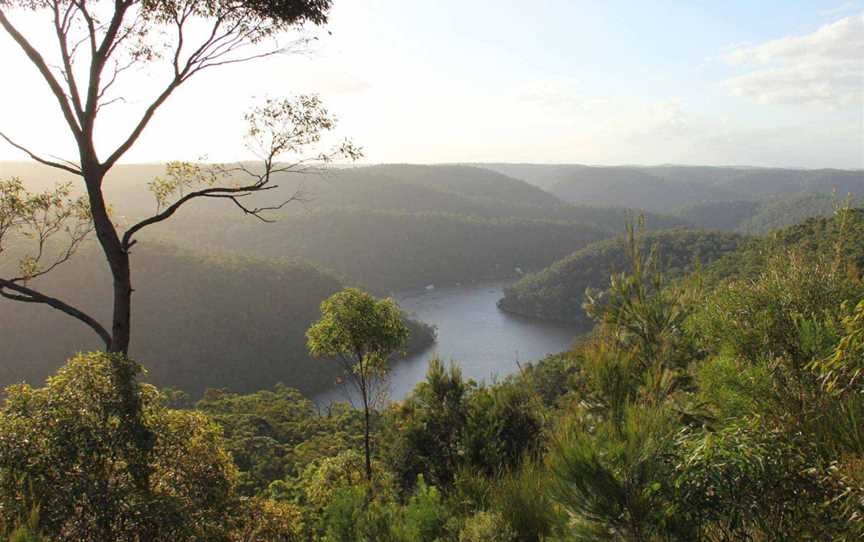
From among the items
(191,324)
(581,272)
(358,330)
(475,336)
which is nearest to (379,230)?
(581,272)

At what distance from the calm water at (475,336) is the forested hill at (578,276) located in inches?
106

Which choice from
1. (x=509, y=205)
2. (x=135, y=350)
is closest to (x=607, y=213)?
(x=509, y=205)

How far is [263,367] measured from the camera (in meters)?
55.3

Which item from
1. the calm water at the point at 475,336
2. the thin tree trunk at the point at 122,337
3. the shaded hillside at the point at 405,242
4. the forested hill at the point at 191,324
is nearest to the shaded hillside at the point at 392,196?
the shaded hillside at the point at 405,242

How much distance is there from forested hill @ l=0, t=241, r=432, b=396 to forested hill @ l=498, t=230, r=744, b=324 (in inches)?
895

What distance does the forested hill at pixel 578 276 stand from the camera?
74188mm

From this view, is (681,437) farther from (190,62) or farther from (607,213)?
(607,213)

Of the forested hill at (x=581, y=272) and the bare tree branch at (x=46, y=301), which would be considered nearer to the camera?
the bare tree branch at (x=46, y=301)

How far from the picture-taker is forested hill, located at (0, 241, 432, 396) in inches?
1886

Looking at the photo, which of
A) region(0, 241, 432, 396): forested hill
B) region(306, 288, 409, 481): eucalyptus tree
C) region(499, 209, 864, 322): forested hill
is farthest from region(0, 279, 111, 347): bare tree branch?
region(499, 209, 864, 322): forested hill

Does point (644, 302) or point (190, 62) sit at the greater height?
point (190, 62)

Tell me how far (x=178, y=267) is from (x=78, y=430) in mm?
63328

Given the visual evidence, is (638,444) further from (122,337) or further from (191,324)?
(191,324)

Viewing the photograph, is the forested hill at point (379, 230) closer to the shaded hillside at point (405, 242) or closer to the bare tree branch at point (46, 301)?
the shaded hillside at point (405, 242)
